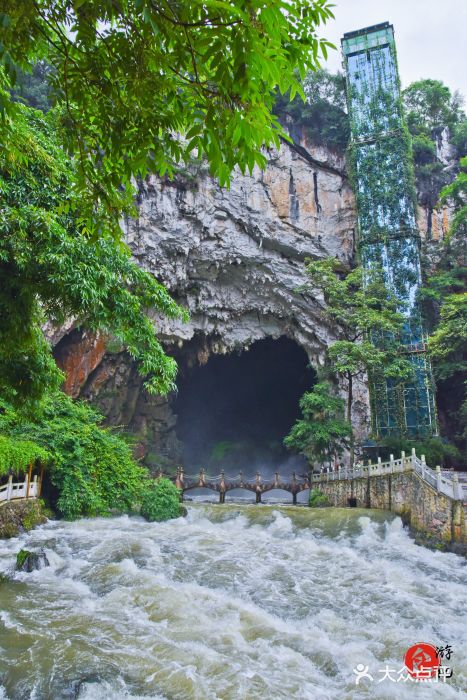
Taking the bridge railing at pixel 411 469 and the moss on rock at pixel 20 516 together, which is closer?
the moss on rock at pixel 20 516

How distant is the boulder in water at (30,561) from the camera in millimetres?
6762

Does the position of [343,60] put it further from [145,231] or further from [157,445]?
[157,445]

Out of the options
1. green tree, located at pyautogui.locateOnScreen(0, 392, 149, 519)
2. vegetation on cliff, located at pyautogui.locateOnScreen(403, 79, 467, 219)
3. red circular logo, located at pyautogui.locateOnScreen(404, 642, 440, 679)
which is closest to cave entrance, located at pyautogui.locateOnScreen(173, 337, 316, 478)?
vegetation on cliff, located at pyautogui.locateOnScreen(403, 79, 467, 219)

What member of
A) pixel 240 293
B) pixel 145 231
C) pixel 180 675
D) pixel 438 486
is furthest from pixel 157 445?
pixel 180 675

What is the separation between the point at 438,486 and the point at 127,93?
32.0 ft

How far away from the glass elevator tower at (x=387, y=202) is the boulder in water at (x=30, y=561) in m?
13.4

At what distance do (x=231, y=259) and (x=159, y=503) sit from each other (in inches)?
423

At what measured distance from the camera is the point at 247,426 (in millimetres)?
26516

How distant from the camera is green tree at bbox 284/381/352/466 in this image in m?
15.1

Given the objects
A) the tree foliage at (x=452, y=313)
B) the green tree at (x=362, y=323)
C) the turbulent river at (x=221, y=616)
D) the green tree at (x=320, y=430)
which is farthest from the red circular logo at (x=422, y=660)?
the tree foliage at (x=452, y=313)

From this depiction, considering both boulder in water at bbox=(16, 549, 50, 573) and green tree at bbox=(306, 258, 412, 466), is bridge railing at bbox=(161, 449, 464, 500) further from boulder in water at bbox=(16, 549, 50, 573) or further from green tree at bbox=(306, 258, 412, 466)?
boulder in water at bbox=(16, 549, 50, 573)

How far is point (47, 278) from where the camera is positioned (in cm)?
356

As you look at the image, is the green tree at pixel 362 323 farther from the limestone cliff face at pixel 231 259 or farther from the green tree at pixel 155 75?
the green tree at pixel 155 75

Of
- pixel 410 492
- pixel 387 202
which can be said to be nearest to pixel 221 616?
pixel 410 492
